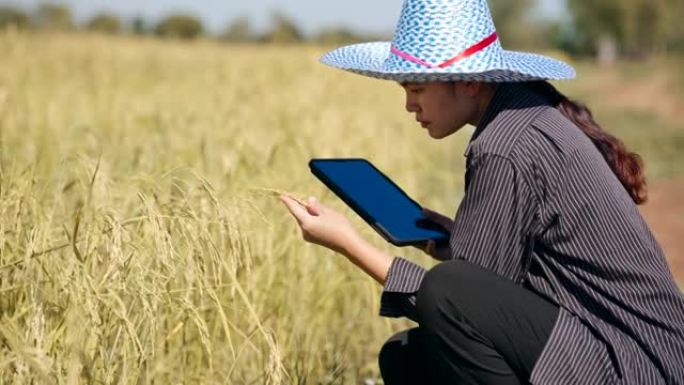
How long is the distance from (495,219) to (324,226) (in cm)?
31

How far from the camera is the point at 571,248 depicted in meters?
2.17

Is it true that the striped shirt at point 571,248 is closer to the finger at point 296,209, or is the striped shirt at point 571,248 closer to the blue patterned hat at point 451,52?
the blue patterned hat at point 451,52

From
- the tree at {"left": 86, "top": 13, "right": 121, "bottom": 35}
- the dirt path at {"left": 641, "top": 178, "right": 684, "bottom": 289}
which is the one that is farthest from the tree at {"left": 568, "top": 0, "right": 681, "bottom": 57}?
the dirt path at {"left": 641, "top": 178, "right": 684, "bottom": 289}

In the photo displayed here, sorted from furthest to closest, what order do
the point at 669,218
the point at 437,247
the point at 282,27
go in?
the point at 282,27
the point at 669,218
the point at 437,247

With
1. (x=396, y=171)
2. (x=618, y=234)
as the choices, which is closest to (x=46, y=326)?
(x=618, y=234)

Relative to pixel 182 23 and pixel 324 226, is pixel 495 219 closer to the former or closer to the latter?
pixel 324 226

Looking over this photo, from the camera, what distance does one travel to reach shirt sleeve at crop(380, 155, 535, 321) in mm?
2113

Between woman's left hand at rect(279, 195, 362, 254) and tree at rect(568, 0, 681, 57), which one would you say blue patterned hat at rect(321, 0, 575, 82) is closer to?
woman's left hand at rect(279, 195, 362, 254)

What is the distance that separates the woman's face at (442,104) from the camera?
2.26 meters

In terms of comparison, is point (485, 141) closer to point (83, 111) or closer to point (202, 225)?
point (202, 225)

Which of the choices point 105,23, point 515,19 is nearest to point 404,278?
point 105,23

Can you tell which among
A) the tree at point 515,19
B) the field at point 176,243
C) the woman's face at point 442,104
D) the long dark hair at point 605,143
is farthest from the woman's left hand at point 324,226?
the tree at point 515,19

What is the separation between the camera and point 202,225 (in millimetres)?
2264

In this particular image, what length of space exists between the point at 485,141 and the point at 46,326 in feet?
2.73
